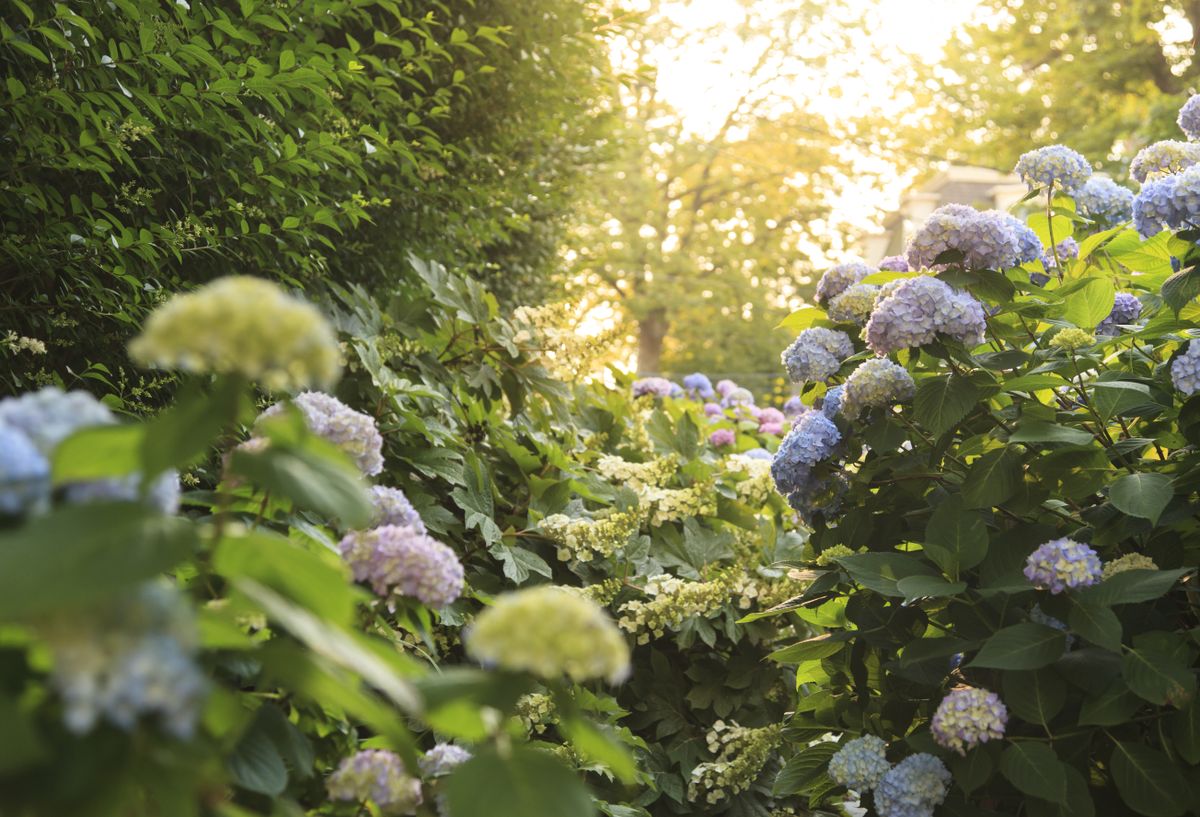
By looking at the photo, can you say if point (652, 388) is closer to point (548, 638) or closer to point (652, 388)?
point (652, 388)

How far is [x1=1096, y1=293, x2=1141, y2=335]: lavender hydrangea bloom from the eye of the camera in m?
2.59

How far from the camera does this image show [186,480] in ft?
7.72

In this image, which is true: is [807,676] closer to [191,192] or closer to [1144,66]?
[191,192]

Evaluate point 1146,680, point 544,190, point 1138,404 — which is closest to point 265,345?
point 1146,680

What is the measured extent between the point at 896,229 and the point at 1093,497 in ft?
58.5

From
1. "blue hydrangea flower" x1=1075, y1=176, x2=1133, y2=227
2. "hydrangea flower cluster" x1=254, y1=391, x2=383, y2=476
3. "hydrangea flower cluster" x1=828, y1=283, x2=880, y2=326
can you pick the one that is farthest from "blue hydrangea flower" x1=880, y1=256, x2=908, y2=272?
"hydrangea flower cluster" x1=254, y1=391, x2=383, y2=476

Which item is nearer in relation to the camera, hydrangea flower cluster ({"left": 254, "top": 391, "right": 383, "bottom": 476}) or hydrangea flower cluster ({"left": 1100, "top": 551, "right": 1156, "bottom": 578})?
hydrangea flower cluster ({"left": 254, "top": 391, "right": 383, "bottom": 476})

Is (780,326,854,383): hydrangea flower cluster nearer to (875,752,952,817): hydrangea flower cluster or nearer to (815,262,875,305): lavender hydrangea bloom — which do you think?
(815,262,875,305): lavender hydrangea bloom

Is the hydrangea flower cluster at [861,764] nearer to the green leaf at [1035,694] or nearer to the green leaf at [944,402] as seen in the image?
the green leaf at [1035,694]

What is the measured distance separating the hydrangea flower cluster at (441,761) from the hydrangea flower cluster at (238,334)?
0.80 metres

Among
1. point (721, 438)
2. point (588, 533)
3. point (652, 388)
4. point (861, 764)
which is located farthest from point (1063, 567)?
point (652, 388)

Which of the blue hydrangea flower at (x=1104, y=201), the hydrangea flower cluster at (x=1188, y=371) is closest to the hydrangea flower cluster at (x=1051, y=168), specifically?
the blue hydrangea flower at (x=1104, y=201)

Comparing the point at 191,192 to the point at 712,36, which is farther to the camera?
the point at 712,36

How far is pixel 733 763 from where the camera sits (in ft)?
9.82
